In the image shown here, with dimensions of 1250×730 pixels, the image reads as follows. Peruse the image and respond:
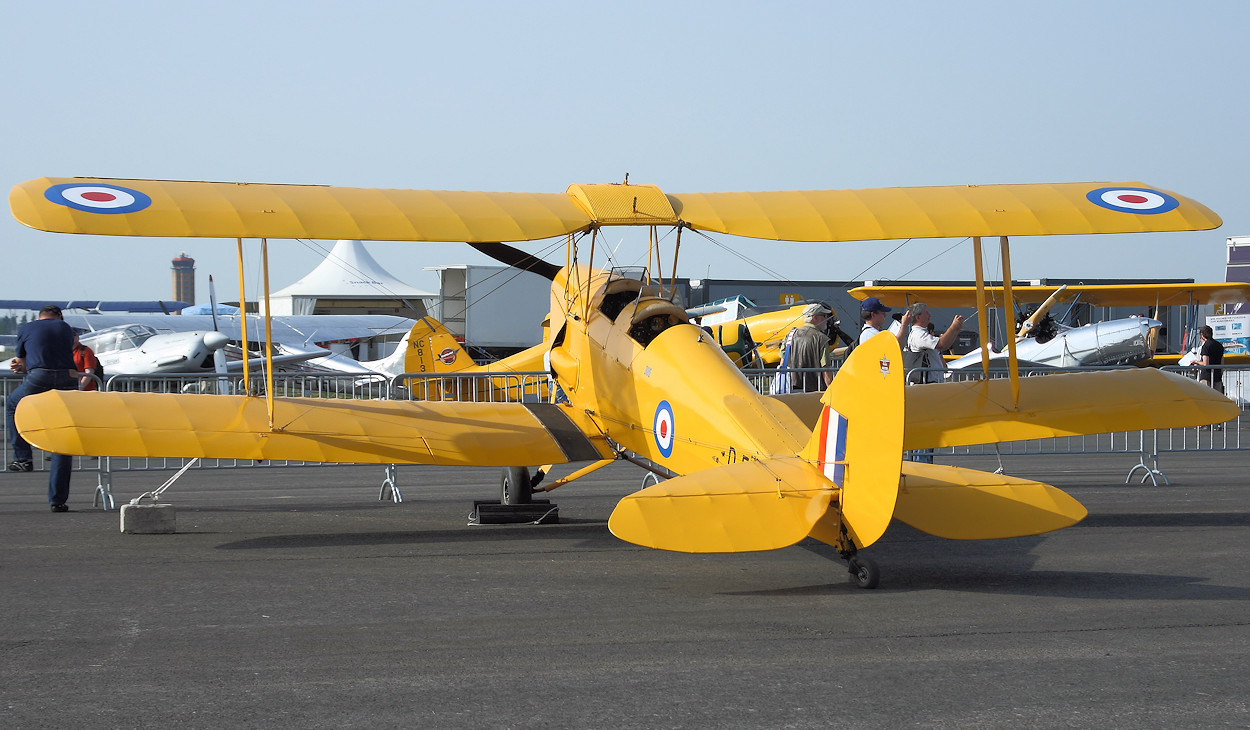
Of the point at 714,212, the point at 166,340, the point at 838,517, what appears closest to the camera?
the point at 838,517

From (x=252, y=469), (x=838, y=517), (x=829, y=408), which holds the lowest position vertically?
(x=252, y=469)

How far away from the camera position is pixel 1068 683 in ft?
14.7

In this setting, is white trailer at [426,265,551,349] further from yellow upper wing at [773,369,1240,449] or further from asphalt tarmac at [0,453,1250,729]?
yellow upper wing at [773,369,1240,449]

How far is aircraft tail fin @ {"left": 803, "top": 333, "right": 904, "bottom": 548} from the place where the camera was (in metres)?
5.42

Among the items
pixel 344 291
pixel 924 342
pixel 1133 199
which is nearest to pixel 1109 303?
pixel 924 342

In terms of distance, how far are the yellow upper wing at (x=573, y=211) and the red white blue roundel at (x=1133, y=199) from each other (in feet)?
0.05

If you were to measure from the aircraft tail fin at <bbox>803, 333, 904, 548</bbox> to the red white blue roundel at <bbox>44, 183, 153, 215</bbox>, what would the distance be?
4.70 metres

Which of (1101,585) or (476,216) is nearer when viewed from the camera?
(1101,585)

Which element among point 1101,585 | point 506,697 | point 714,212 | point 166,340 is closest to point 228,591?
point 506,697

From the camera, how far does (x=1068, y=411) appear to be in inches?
344

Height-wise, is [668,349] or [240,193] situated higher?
[240,193]

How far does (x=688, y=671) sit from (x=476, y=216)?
4198mm

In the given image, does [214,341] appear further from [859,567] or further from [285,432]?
[859,567]

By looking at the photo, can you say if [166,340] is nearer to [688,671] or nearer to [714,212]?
[714,212]
